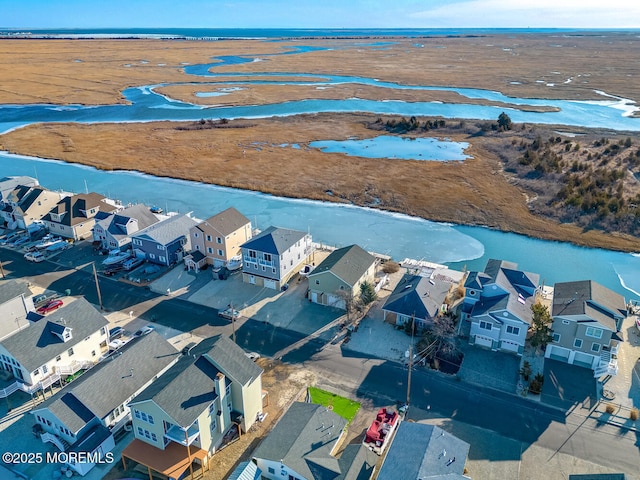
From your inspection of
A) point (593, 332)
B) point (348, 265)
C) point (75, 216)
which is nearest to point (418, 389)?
point (593, 332)

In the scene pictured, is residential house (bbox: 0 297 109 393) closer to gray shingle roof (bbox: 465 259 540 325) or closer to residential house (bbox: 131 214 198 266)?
residential house (bbox: 131 214 198 266)

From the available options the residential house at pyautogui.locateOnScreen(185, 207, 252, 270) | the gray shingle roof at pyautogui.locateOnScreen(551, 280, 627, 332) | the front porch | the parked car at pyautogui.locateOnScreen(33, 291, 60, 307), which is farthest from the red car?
the gray shingle roof at pyautogui.locateOnScreen(551, 280, 627, 332)

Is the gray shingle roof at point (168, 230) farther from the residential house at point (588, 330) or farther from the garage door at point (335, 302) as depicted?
the residential house at point (588, 330)

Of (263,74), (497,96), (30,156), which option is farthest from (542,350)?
(263,74)

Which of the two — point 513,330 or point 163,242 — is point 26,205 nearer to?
point 163,242

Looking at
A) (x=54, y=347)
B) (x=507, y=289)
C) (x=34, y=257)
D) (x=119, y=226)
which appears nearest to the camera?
(x=54, y=347)

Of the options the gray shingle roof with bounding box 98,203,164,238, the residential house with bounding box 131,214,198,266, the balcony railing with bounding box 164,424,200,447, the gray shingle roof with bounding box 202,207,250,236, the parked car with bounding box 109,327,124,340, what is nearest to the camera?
the balcony railing with bounding box 164,424,200,447
